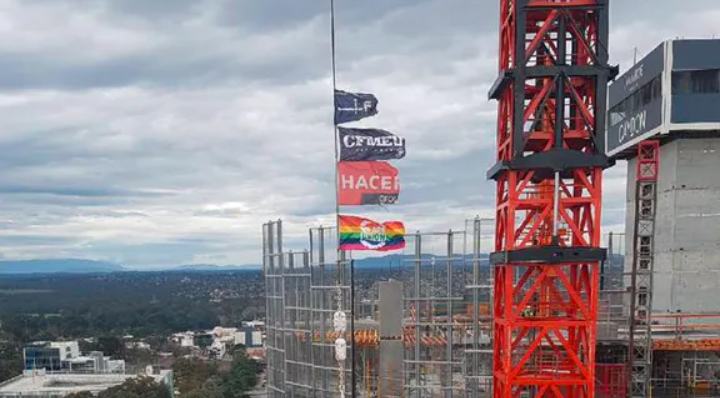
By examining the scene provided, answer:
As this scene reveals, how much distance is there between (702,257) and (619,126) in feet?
22.0

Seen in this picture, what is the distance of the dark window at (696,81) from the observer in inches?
821

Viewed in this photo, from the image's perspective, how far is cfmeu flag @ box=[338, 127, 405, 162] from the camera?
13.3 metres

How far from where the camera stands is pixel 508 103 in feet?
45.0

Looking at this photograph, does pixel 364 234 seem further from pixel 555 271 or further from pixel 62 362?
pixel 62 362

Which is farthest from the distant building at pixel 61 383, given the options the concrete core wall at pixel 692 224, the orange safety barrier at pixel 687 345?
the orange safety barrier at pixel 687 345

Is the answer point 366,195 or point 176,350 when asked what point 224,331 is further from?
point 366,195

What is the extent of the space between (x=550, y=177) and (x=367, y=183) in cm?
422

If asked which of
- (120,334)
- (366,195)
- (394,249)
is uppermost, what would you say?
(366,195)

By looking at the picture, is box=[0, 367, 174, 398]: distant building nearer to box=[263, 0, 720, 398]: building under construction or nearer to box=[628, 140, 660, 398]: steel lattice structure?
box=[263, 0, 720, 398]: building under construction

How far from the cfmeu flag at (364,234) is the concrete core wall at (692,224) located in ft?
43.2

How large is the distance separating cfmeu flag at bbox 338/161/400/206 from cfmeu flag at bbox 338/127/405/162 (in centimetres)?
19

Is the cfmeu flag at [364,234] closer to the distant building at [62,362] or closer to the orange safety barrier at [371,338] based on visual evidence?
the orange safety barrier at [371,338]

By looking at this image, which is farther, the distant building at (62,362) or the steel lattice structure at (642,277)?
the distant building at (62,362)

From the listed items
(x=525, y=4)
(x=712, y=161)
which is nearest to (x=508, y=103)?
(x=525, y=4)
